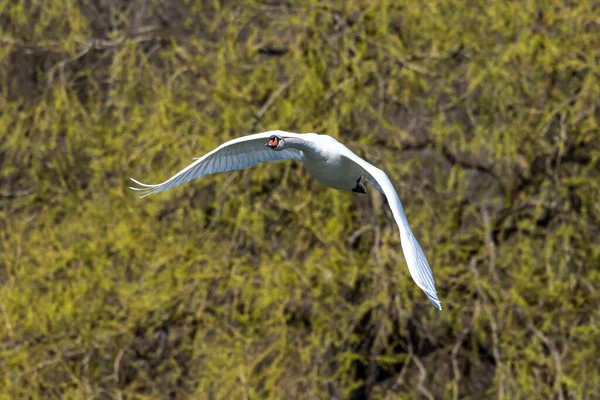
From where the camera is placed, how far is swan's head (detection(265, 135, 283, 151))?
407 centimetres

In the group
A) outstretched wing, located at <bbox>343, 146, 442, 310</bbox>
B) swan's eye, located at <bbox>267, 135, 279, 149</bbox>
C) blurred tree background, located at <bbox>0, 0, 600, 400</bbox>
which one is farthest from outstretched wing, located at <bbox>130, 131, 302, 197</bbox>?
blurred tree background, located at <bbox>0, 0, 600, 400</bbox>

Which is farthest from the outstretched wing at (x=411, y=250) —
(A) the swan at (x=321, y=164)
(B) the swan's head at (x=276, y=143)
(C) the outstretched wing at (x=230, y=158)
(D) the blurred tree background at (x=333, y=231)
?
(D) the blurred tree background at (x=333, y=231)

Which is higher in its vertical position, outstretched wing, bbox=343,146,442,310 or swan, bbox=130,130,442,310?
swan, bbox=130,130,442,310

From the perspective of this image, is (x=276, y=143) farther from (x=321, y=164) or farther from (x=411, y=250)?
(x=411, y=250)

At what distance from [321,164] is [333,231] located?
2.30 meters

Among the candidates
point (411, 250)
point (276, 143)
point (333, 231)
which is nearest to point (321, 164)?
point (276, 143)

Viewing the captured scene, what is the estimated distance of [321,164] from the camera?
4.12 meters

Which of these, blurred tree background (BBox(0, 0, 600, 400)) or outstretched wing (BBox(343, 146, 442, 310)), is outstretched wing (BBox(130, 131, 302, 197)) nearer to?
outstretched wing (BBox(343, 146, 442, 310))

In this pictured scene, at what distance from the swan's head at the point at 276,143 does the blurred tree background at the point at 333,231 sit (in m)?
2.25

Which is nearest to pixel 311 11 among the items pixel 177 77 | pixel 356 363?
pixel 177 77

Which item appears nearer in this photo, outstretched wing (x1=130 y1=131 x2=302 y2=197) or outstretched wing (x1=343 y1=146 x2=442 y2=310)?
outstretched wing (x1=343 y1=146 x2=442 y2=310)

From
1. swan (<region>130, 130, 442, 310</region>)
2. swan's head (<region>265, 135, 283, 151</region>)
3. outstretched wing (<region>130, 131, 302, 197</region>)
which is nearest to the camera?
swan (<region>130, 130, 442, 310</region>)

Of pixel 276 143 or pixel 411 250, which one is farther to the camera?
pixel 276 143

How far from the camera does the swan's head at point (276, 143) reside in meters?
4.07
